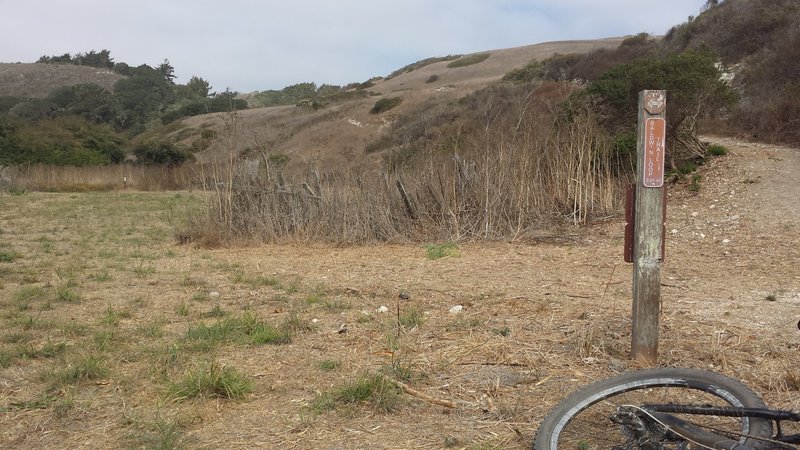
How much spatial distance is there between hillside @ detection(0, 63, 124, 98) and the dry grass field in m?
83.4

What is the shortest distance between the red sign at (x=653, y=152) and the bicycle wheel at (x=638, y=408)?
103 centimetres

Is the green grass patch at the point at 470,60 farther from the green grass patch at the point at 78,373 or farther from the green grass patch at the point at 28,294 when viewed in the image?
the green grass patch at the point at 78,373

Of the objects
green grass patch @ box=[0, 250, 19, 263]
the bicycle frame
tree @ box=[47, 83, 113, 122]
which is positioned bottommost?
green grass patch @ box=[0, 250, 19, 263]

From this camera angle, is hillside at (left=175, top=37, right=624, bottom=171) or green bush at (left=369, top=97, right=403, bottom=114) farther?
green bush at (left=369, top=97, right=403, bottom=114)

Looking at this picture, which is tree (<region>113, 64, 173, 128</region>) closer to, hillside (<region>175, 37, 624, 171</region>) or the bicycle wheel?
hillside (<region>175, 37, 624, 171</region>)

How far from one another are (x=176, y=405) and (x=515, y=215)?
23.0 ft

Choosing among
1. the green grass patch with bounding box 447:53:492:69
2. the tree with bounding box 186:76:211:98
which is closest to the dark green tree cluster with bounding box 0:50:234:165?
the tree with bounding box 186:76:211:98

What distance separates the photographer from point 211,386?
11.4 feet

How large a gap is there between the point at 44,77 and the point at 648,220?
3771 inches

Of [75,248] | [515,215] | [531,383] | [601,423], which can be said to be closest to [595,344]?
[531,383]

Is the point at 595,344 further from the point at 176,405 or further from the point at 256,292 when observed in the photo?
the point at 256,292

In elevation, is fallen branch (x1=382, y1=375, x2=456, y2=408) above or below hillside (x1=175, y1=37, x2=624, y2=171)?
below

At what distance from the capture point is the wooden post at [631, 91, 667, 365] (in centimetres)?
341

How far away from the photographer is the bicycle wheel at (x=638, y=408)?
8.09 feet
